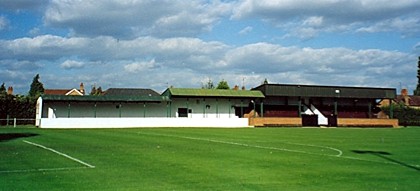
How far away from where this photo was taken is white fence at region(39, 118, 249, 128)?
47.7m

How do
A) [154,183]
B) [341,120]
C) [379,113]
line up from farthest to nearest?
[379,113]
[341,120]
[154,183]

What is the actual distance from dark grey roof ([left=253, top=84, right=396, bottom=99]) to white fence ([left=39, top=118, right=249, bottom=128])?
8.67 meters

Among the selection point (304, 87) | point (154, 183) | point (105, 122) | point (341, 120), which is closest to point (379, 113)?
point (341, 120)

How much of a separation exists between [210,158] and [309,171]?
4.10m

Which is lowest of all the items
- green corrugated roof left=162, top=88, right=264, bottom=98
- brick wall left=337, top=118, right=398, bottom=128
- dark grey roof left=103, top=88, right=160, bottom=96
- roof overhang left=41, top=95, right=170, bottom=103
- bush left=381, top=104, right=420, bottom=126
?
brick wall left=337, top=118, right=398, bottom=128

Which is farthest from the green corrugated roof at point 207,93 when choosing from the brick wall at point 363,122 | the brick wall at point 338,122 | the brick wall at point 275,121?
the brick wall at point 363,122

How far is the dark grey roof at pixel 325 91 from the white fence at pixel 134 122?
28.4 ft

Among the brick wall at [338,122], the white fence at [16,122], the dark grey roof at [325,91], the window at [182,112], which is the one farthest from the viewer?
the dark grey roof at [325,91]

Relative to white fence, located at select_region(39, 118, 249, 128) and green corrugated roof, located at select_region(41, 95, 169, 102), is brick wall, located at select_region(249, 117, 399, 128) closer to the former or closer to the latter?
Answer: white fence, located at select_region(39, 118, 249, 128)

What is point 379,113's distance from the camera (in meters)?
74.5

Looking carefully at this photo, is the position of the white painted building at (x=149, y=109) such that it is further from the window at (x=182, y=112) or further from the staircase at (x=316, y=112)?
the staircase at (x=316, y=112)

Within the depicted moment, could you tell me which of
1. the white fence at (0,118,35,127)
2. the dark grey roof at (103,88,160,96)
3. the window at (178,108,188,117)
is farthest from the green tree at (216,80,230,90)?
the white fence at (0,118,35,127)

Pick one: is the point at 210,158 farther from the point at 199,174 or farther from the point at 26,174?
the point at 26,174

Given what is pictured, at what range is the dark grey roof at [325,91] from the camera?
6488 centimetres
